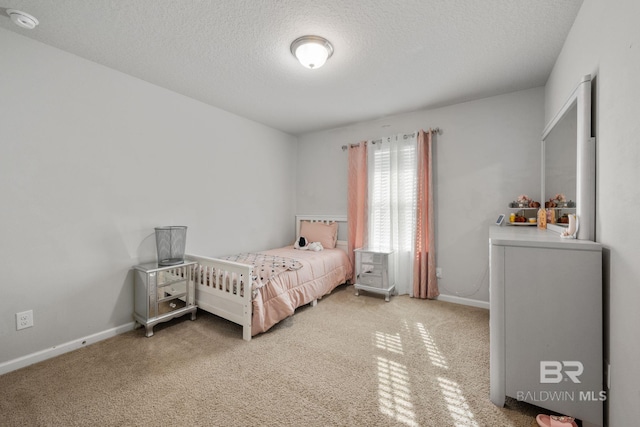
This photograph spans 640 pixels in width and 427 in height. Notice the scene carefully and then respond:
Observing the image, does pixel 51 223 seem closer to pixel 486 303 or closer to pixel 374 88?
pixel 374 88

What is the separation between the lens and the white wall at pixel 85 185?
192cm

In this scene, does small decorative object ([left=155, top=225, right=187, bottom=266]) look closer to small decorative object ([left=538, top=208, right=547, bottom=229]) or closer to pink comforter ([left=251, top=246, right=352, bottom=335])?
pink comforter ([left=251, top=246, right=352, bottom=335])

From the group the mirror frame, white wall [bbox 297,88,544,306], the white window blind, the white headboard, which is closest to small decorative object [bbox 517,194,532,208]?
white wall [bbox 297,88,544,306]

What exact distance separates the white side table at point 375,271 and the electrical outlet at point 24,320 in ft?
10.2

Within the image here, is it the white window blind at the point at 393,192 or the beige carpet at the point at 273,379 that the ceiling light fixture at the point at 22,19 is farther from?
the white window blind at the point at 393,192

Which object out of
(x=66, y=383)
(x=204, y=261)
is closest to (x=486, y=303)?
(x=204, y=261)

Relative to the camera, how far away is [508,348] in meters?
1.45

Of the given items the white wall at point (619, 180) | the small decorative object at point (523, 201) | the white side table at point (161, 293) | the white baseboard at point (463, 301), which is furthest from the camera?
the white baseboard at point (463, 301)

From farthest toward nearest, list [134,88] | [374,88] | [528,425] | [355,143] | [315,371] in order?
1. [355,143]
2. [374,88]
3. [134,88]
4. [315,371]
5. [528,425]

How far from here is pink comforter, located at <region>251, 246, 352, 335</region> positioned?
2416 mm

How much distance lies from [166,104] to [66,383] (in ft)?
8.49

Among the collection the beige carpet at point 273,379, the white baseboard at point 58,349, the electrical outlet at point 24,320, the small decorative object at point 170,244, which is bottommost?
the beige carpet at point 273,379

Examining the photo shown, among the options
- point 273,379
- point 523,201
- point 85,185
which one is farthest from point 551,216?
point 85,185

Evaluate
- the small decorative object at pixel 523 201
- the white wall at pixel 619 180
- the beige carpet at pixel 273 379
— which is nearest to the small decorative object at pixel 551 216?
the small decorative object at pixel 523 201
